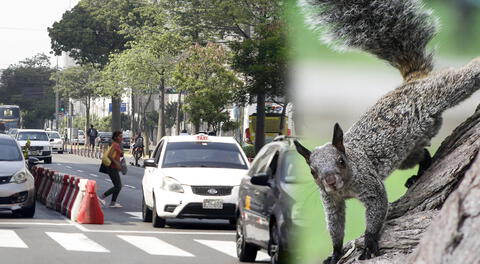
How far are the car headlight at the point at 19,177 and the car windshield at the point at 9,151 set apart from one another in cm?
63

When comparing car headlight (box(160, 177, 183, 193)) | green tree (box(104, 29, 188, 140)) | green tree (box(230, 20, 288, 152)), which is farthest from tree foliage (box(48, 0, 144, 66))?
car headlight (box(160, 177, 183, 193))

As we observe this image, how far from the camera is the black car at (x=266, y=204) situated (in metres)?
9.65

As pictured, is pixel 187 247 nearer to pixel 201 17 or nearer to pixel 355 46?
pixel 355 46

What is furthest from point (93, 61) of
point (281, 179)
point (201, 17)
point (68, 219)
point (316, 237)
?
point (316, 237)

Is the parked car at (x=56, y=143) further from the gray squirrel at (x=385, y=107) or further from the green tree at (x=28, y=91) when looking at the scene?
the gray squirrel at (x=385, y=107)

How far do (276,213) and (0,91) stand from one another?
133604 mm

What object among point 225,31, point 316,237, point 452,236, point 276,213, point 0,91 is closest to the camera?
point 452,236

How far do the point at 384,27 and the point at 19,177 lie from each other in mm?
17167

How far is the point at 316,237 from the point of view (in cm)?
400

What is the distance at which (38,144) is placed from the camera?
5447 centimetres

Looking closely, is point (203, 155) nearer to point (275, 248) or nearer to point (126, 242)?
point (126, 242)

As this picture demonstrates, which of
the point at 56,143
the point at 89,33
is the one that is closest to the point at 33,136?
the point at 89,33

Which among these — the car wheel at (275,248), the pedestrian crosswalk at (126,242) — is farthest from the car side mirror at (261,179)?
the pedestrian crosswalk at (126,242)

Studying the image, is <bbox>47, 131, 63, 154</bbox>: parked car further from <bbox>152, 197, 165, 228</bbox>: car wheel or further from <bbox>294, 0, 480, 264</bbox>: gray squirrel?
<bbox>294, 0, 480, 264</bbox>: gray squirrel
